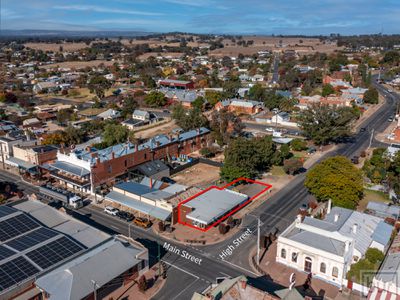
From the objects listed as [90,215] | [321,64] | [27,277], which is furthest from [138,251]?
[321,64]

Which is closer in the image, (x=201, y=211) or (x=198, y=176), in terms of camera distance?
(x=201, y=211)

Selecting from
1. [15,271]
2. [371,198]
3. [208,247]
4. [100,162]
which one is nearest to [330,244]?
[208,247]

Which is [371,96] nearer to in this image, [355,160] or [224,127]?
[355,160]

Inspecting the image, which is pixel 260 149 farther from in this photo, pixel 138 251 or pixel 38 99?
pixel 38 99

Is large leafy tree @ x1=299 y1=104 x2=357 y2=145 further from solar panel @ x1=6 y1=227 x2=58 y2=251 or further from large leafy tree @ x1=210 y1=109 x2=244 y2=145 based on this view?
solar panel @ x1=6 y1=227 x2=58 y2=251

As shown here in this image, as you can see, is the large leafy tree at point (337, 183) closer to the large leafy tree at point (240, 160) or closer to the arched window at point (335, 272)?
the large leafy tree at point (240, 160)
